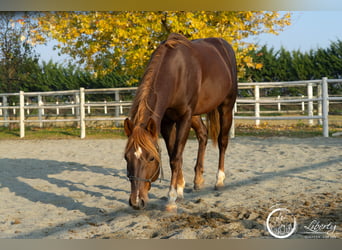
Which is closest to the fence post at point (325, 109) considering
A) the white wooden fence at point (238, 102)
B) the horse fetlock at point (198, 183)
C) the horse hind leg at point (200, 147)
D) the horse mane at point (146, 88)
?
the white wooden fence at point (238, 102)

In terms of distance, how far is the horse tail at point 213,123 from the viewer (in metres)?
5.00

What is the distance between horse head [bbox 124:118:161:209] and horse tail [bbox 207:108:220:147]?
2215 mm

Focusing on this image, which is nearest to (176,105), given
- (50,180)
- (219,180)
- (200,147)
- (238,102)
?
(200,147)

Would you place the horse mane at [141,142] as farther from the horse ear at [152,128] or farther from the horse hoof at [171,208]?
the horse hoof at [171,208]

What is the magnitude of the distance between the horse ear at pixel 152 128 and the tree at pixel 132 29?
479 centimetres

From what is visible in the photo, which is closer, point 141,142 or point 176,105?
point 141,142

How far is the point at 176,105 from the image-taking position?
3580 millimetres

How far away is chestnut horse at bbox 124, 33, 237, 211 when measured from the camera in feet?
9.29

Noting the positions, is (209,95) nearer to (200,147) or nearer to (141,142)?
(200,147)

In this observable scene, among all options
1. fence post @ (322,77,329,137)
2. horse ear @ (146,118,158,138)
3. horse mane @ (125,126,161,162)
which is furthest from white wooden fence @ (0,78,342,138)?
horse mane @ (125,126,161,162)

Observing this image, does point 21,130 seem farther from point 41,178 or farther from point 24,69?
point 41,178

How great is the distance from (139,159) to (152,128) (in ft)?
0.93

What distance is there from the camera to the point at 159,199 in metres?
3.91
